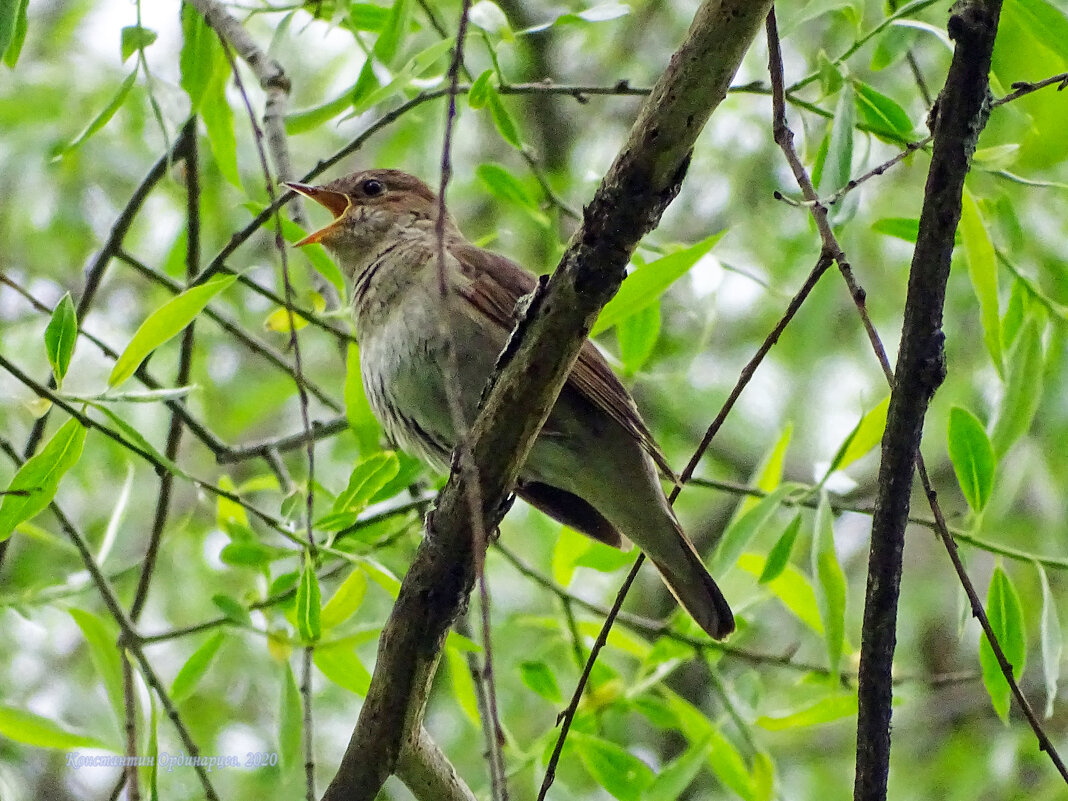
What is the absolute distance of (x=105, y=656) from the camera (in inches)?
134

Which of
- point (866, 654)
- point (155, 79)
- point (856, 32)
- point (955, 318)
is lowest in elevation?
point (866, 654)

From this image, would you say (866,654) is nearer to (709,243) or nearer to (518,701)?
(709,243)

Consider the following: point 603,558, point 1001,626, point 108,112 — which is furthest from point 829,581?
point 108,112

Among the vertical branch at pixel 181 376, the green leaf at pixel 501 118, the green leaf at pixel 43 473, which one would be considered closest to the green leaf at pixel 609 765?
the vertical branch at pixel 181 376

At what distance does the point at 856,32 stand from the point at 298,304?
92.0 inches

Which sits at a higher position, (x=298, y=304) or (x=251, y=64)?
(x=251, y=64)

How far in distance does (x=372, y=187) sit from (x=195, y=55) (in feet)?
5.00

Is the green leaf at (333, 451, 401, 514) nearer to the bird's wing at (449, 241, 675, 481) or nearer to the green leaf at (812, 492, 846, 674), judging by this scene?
the bird's wing at (449, 241, 675, 481)

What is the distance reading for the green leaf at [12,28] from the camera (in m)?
2.65

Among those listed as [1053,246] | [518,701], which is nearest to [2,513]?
[1053,246]

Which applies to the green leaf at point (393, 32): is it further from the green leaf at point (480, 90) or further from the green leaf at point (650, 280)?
the green leaf at point (650, 280)

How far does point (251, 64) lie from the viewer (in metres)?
4.19

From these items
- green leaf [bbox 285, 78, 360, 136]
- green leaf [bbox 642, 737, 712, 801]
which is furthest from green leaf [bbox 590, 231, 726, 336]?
green leaf [bbox 642, 737, 712, 801]

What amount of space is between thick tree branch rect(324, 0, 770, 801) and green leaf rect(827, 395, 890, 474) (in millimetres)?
1061
